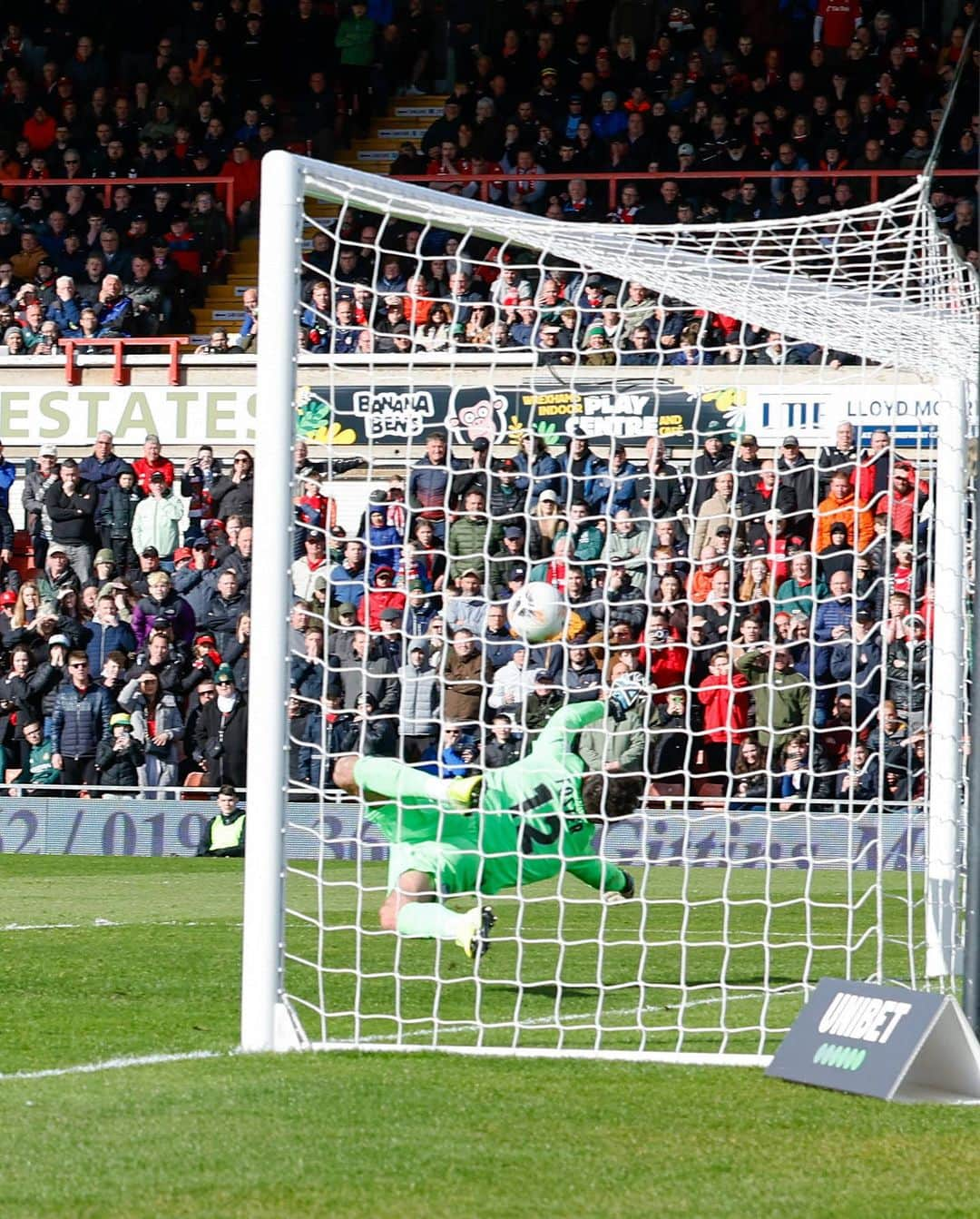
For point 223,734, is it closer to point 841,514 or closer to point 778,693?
point 778,693

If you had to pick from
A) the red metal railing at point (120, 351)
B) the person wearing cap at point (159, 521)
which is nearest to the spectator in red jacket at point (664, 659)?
the person wearing cap at point (159, 521)

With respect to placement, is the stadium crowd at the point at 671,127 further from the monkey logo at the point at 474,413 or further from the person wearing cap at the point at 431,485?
the person wearing cap at the point at 431,485

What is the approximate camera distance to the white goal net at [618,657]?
22.8ft

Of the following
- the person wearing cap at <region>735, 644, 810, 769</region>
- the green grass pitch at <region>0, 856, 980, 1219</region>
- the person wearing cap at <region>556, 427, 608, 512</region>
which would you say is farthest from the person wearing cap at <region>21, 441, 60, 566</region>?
the green grass pitch at <region>0, 856, 980, 1219</region>

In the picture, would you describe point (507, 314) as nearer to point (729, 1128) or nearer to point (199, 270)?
point (199, 270)

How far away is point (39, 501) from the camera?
18891 mm

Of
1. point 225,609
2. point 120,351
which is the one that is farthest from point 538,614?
point 120,351

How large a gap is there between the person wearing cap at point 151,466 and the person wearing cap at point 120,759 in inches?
125

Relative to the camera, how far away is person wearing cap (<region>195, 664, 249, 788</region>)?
622 inches

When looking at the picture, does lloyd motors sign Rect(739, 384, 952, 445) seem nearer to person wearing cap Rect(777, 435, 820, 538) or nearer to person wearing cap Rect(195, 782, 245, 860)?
person wearing cap Rect(777, 435, 820, 538)

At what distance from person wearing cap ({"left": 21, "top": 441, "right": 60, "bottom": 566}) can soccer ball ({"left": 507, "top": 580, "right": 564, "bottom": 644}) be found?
1080 cm

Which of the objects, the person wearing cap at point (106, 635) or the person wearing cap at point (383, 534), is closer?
the person wearing cap at point (383, 534)

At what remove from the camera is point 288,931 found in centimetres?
953

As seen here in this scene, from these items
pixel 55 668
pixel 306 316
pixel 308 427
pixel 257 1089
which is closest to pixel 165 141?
pixel 306 316
